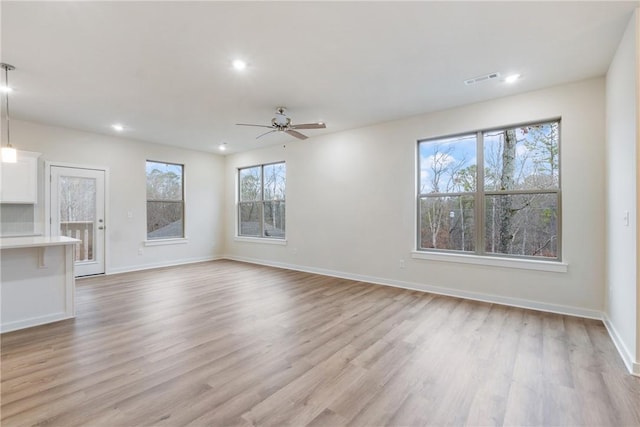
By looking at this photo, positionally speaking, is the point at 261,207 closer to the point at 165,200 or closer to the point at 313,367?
the point at 165,200

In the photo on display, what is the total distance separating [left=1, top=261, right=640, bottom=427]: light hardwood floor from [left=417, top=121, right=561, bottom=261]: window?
0.95 meters

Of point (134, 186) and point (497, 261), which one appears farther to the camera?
point (134, 186)

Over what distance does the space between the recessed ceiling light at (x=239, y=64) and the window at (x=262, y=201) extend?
3.62 meters

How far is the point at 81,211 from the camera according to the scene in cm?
560

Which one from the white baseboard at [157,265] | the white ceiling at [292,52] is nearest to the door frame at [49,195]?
the white baseboard at [157,265]

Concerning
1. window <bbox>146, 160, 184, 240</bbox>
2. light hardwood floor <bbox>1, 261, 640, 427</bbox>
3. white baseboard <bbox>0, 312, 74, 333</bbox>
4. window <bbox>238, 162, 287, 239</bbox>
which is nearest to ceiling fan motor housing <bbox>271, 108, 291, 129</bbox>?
window <bbox>238, 162, 287, 239</bbox>

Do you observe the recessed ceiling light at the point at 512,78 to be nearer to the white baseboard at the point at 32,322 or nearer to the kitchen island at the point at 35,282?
the kitchen island at the point at 35,282

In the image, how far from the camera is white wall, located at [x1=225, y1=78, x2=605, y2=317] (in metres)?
3.48

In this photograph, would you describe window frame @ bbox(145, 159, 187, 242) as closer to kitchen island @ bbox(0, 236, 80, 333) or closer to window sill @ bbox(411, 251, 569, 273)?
kitchen island @ bbox(0, 236, 80, 333)

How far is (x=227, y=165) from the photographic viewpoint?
7.91 meters

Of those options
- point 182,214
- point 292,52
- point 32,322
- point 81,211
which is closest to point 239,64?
point 292,52

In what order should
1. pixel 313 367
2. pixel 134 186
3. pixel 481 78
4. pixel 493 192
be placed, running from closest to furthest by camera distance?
pixel 313 367 < pixel 481 78 < pixel 493 192 < pixel 134 186

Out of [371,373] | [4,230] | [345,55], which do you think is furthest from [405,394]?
[4,230]

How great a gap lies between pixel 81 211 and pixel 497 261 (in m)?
7.14
